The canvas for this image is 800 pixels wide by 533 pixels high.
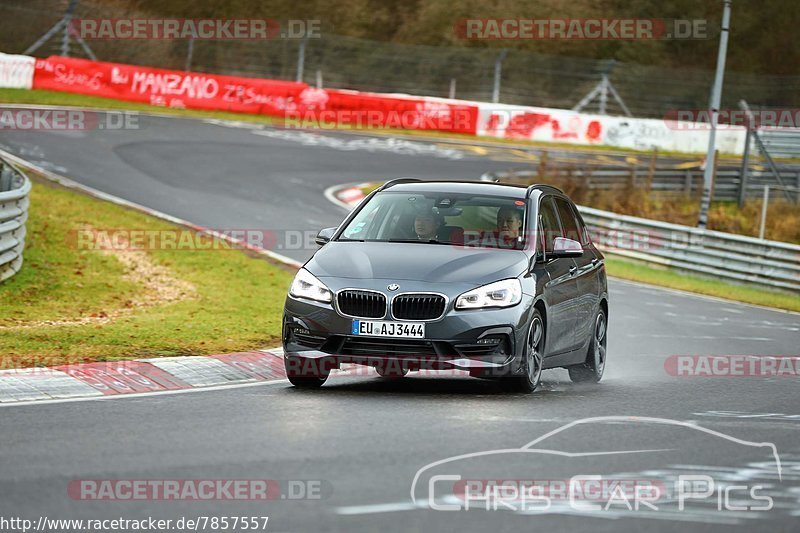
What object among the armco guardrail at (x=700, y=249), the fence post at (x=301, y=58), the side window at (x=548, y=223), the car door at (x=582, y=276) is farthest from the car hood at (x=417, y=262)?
the fence post at (x=301, y=58)

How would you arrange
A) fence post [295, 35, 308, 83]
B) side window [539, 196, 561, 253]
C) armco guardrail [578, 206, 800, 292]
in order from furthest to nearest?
fence post [295, 35, 308, 83] → armco guardrail [578, 206, 800, 292] → side window [539, 196, 561, 253]

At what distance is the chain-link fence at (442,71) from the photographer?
49062mm

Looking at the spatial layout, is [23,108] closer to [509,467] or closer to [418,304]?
[418,304]

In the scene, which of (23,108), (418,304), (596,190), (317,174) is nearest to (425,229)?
(418,304)

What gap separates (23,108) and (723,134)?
86.4 feet

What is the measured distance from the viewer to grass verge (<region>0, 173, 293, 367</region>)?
1234 centimetres

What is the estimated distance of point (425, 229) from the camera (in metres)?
11.3

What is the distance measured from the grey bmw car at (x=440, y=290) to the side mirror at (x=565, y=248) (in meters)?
0.01

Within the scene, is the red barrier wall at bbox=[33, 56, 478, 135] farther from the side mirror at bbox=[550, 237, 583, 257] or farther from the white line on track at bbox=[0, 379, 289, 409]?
the white line on track at bbox=[0, 379, 289, 409]

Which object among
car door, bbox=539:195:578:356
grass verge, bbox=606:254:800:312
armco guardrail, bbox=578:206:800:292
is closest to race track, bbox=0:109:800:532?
car door, bbox=539:195:578:356

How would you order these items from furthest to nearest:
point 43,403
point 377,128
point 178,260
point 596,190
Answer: point 377,128, point 596,190, point 178,260, point 43,403

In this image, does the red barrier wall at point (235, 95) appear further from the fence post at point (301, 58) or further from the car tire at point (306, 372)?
the car tire at point (306, 372)

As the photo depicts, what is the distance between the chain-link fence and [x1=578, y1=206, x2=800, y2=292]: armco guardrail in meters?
20.1

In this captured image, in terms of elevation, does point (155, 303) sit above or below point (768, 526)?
below
